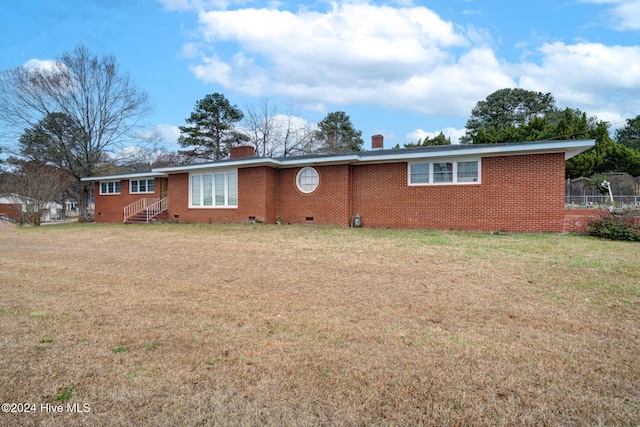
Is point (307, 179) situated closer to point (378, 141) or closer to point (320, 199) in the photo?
point (320, 199)

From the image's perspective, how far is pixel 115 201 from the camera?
23.4 metres

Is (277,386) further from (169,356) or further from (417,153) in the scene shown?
(417,153)

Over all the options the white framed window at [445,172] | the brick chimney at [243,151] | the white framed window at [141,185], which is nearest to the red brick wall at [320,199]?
the white framed window at [445,172]

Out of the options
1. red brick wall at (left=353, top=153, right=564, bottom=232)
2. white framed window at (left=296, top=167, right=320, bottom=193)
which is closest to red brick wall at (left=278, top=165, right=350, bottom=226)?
white framed window at (left=296, top=167, right=320, bottom=193)

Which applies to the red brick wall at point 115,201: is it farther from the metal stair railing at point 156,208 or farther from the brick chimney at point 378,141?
the brick chimney at point 378,141

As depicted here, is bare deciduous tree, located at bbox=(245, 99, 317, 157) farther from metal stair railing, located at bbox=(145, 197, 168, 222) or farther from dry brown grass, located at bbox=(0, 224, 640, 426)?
dry brown grass, located at bbox=(0, 224, 640, 426)

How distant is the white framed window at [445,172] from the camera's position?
1250 cm

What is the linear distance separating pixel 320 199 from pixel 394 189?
125 inches

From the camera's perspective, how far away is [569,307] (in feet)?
14.0

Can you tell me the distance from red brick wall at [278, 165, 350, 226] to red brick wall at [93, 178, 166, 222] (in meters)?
9.75

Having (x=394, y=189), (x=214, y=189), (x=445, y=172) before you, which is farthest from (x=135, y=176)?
(x=445, y=172)

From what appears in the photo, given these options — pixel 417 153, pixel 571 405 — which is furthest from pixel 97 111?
pixel 571 405

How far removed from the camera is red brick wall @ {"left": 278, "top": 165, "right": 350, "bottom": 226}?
14359mm

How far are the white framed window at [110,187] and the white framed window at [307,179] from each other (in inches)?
583
